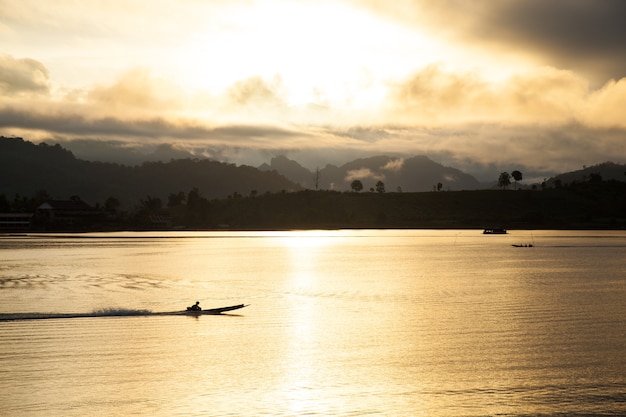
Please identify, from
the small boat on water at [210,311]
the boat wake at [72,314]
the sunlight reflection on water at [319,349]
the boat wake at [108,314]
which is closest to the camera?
the sunlight reflection on water at [319,349]

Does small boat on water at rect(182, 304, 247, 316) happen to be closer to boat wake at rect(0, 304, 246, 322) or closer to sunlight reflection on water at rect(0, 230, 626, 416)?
boat wake at rect(0, 304, 246, 322)

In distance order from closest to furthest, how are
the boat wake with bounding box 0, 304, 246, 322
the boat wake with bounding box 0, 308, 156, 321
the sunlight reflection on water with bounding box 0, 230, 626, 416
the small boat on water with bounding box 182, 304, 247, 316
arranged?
the sunlight reflection on water with bounding box 0, 230, 626, 416 < the boat wake with bounding box 0, 308, 156, 321 < the boat wake with bounding box 0, 304, 246, 322 < the small boat on water with bounding box 182, 304, 247, 316

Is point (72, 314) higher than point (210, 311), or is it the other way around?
point (210, 311)

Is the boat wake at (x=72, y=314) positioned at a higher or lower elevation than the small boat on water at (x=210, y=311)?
lower

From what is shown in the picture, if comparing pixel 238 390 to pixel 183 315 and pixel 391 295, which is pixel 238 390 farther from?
pixel 391 295

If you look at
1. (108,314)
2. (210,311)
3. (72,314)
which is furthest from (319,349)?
(72,314)

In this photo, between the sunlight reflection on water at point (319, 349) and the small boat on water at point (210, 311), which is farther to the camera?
the small boat on water at point (210, 311)

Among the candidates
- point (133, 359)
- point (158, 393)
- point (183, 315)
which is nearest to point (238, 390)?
point (158, 393)

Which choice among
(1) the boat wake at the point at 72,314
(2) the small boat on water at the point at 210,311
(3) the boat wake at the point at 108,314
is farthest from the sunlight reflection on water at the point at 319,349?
(1) the boat wake at the point at 72,314

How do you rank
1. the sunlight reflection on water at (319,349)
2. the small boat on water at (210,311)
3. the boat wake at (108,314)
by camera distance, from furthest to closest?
1. the small boat on water at (210,311)
2. the boat wake at (108,314)
3. the sunlight reflection on water at (319,349)

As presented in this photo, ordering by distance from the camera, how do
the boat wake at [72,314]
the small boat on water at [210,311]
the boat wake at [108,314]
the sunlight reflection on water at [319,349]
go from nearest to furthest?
the sunlight reflection on water at [319,349] → the boat wake at [72,314] → the boat wake at [108,314] → the small boat on water at [210,311]

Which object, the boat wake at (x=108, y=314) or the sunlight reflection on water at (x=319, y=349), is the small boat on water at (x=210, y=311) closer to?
the boat wake at (x=108, y=314)

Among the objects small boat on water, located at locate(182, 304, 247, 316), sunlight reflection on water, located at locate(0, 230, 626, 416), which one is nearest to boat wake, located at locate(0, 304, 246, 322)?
small boat on water, located at locate(182, 304, 247, 316)

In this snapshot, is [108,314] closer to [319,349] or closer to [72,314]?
[72,314]
